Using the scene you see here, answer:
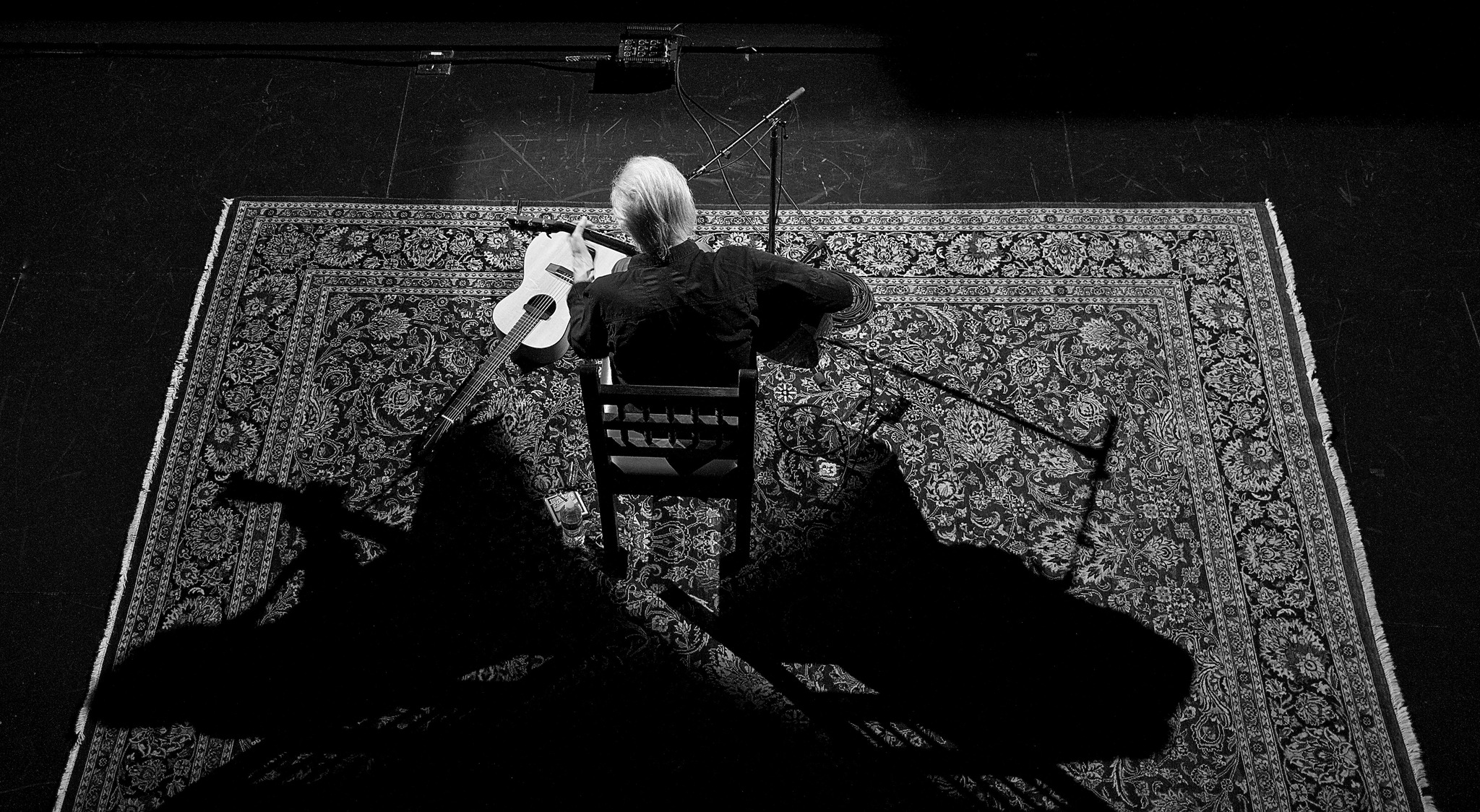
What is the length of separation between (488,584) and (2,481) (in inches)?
61.6

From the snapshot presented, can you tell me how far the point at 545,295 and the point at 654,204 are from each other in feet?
2.95

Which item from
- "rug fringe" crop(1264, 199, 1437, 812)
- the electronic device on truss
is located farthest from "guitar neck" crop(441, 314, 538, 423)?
"rug fringe" crop(1264, 199, 1437, 812)

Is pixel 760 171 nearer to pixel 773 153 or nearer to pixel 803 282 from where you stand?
pixel 773 153

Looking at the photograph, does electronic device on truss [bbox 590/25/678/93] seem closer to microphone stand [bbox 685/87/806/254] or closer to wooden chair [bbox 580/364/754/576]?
microphone stand [bbox 685/87/806/254]

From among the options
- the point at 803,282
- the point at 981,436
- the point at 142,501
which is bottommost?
the point at 142,501

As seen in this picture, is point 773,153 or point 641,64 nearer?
point 773,153

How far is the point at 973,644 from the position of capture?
2600 millimetres

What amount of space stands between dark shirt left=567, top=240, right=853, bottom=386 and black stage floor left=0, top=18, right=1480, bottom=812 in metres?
1.21

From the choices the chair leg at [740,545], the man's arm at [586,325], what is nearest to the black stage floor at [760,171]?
the man's arm at [586,325]

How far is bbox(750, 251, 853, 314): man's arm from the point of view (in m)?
2.25

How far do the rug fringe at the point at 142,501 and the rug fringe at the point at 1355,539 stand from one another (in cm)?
344

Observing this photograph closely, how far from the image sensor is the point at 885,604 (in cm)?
266

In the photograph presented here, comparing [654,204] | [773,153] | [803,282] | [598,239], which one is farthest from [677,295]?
[598,239]

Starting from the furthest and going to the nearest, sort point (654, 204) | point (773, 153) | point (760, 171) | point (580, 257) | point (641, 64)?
point (641, 64), point (760, 171), point (580, 257), point (773, 153), point (654, 204)
